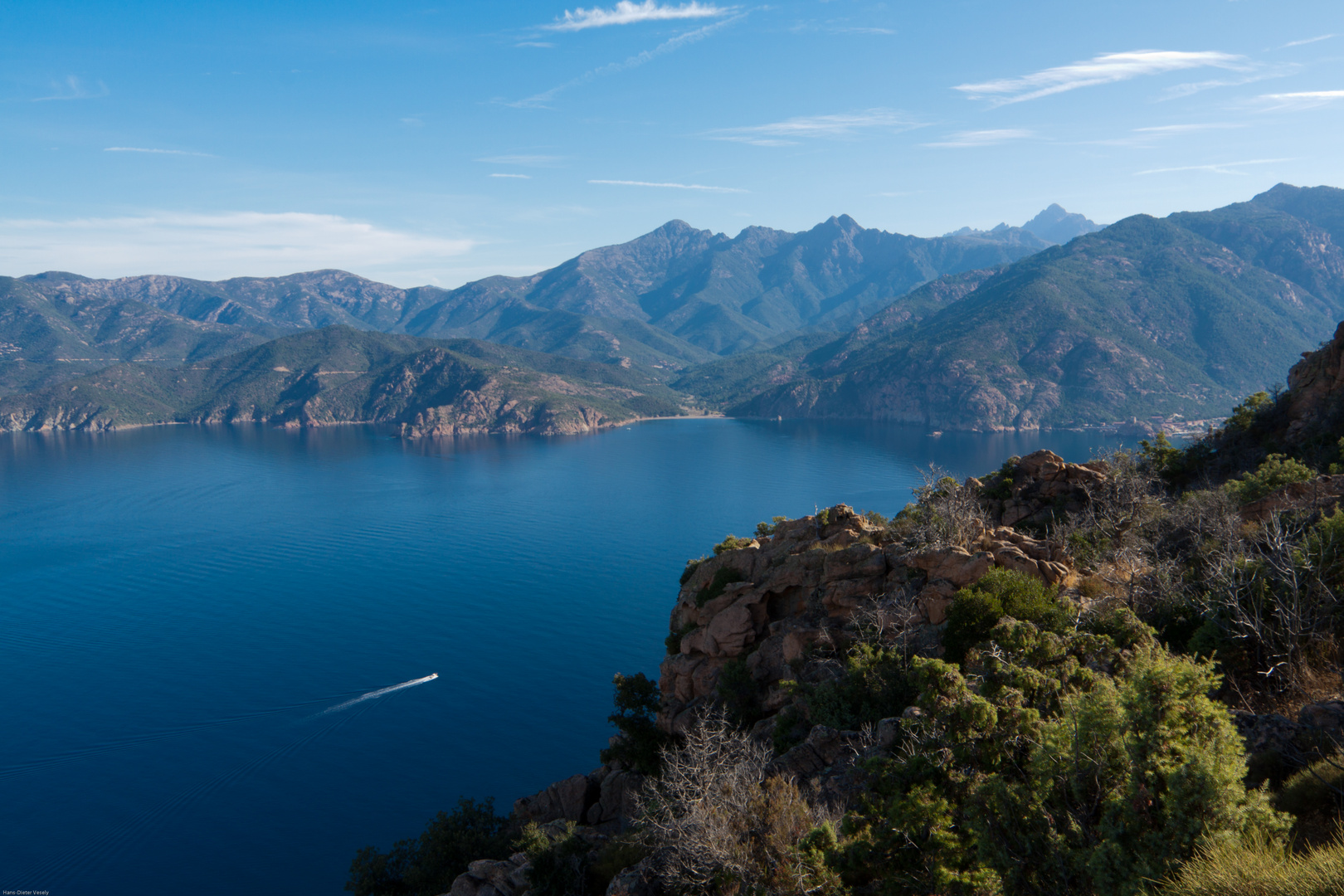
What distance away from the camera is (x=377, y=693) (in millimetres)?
68625

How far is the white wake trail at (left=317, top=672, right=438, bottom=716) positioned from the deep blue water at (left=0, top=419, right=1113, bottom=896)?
2.45ft

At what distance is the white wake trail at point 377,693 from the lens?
65938 mm

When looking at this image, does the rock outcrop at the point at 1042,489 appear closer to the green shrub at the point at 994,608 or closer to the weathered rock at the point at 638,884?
the green shrub at the point at 994,608

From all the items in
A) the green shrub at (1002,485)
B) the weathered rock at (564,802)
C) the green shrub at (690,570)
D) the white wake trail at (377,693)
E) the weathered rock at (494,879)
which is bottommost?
the white wake trail at (377,693)

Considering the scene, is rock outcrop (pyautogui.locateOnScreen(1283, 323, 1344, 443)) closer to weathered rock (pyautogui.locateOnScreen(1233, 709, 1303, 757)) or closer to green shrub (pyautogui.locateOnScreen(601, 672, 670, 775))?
weathered rock (pyautogui.locateOnScreen(1233, 709, 1303, 757))

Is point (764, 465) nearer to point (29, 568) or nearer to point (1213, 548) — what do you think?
point (29, 568)

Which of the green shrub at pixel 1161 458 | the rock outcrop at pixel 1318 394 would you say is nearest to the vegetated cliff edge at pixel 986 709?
the green shrub at pixel 1161 458

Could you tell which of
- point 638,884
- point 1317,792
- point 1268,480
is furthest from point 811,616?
point 1268,480

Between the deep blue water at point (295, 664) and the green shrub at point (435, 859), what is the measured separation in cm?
888

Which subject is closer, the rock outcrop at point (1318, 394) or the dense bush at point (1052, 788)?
the dense bush at point (1052, 788)

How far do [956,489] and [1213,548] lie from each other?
14701mm

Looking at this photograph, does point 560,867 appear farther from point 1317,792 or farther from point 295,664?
point 295,664

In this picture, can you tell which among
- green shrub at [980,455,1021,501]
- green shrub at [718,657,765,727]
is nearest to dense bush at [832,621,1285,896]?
green shrub at [718,657,765,727]

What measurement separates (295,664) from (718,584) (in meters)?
57.6
